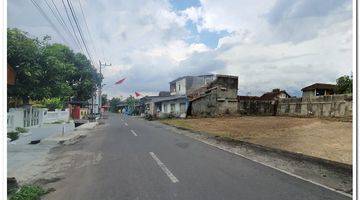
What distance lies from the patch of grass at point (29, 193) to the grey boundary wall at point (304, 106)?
27935 mm

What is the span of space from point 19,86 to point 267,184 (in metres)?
13.5

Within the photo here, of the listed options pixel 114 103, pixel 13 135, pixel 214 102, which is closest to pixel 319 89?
pixel 214 102

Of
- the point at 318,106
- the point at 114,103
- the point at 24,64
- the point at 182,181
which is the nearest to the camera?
the point at 182,181

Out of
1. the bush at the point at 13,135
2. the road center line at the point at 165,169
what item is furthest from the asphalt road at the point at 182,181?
the bush at the point at 13,135

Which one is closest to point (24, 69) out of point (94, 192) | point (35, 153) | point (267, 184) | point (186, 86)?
point (35, 153)

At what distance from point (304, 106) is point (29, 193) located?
35.3 meters

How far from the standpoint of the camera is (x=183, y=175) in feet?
27.8

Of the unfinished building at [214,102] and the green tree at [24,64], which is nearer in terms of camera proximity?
the green tree at [24,64]

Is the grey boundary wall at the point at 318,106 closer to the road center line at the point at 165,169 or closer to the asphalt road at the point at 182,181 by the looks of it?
the asphalt road at the point at 182,181

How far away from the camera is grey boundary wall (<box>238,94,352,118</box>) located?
101 ft

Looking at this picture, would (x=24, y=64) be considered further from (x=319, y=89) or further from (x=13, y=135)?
(x=319, y=89)

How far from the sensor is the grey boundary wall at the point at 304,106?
101ft

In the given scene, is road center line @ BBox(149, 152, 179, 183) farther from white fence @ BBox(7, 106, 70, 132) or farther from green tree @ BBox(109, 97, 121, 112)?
green tree @ BBox(109, 97, 121, 112)

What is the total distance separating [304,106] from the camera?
37969mm
